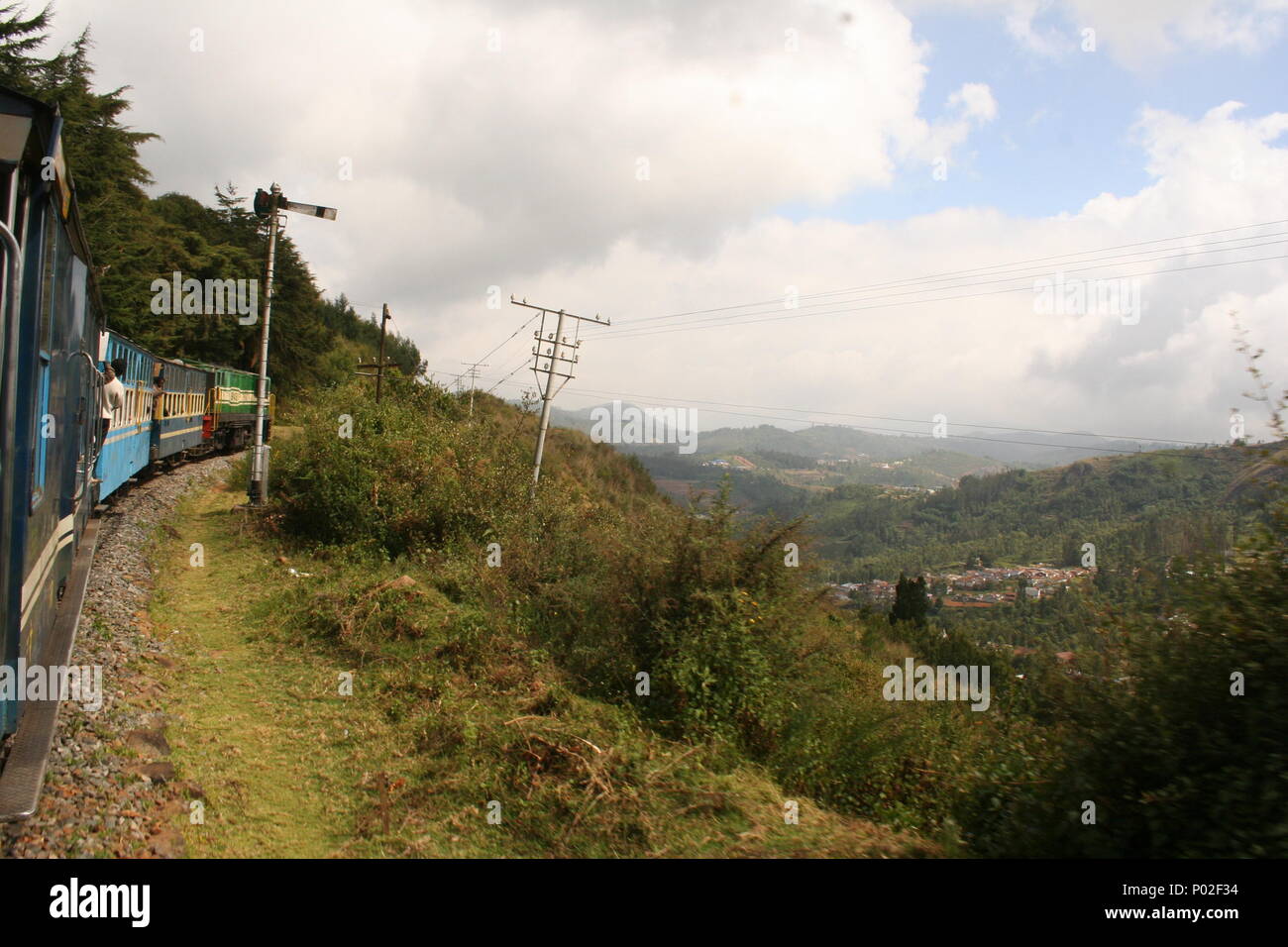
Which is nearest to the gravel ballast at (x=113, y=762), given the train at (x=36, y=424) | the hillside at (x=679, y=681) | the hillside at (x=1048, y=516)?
the train at (x=36, y=424)

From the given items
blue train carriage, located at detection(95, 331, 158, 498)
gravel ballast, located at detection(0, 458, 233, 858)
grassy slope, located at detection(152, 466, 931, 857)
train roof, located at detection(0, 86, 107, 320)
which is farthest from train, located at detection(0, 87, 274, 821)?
blue train carriage, located at detection(95, 331, 158, 498)

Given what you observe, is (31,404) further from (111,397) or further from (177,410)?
(177,410)

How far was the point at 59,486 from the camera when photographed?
15.4 ft

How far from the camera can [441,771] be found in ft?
17.8

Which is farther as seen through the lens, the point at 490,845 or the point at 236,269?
the point at 236,269

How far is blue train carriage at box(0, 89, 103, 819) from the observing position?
2949mm

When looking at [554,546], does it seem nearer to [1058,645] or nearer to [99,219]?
[1058,645]

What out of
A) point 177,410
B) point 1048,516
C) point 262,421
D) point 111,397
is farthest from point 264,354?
point 1048,516

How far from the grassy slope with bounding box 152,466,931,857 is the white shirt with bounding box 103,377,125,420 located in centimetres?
364
